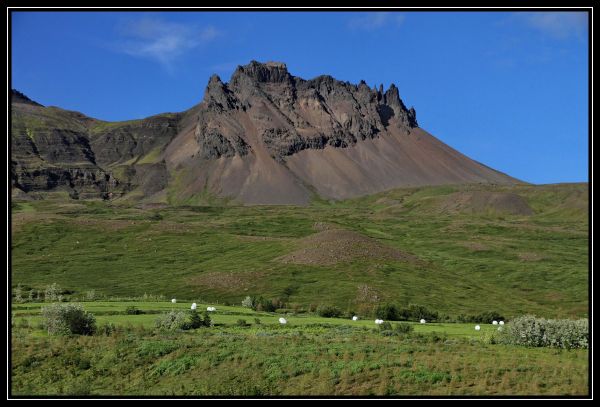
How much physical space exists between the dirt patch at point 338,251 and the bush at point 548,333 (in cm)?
7153

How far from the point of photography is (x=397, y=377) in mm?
34688

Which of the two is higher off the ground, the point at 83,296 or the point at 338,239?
the point at 338,239

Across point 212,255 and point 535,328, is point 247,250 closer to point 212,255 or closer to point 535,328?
point 212,255

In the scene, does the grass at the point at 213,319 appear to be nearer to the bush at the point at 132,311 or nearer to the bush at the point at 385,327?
the bush at the point at 132,311

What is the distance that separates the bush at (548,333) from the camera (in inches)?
1778

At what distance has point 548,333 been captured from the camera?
4609 centimetres

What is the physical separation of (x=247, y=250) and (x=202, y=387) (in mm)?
110606

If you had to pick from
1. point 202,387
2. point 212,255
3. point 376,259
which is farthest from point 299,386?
point 212,255

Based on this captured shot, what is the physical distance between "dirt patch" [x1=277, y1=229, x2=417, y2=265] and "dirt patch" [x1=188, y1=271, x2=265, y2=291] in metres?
13.6

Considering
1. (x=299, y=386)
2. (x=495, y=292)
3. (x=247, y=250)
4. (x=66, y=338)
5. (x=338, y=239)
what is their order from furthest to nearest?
(x=247, y=250) → (x=338, y=239) → (x=495, y=292) → (x=66, y=338) → (x=299, y=386)

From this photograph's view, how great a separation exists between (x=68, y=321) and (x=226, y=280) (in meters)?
60.9

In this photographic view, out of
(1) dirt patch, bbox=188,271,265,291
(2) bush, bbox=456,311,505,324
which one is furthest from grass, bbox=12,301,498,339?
(1) dirt patch, bbox=188,271,265,291

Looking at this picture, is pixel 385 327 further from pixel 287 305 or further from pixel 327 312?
pixel 287 305

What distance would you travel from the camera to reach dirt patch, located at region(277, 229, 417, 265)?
4801 inches
